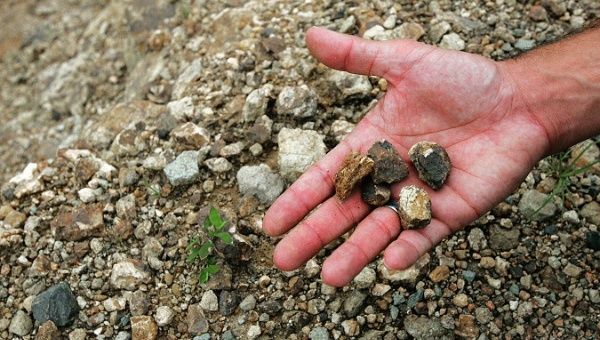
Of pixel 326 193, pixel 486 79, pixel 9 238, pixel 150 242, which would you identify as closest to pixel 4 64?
pixel 9 238

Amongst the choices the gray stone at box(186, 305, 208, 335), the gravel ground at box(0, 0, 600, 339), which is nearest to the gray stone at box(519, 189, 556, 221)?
the gravel ground at box(0, 0, 600, 339)

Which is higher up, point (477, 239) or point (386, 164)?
point (386, 164)

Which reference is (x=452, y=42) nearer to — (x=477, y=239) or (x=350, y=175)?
(x=477, y=239)

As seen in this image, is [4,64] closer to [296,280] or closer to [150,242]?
[150,242]

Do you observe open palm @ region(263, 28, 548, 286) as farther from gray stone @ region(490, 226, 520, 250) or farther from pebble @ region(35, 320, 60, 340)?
pebble @ region(35, 320, 60, 340)

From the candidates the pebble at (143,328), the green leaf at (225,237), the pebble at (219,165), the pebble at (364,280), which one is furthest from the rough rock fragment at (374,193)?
the pebble at (143,328)

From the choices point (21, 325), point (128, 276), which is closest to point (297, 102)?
point (128, 276)

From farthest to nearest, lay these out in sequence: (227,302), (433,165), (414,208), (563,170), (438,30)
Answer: (438,30) < (563,170) < (227,302) < (433,165) < (414,208)

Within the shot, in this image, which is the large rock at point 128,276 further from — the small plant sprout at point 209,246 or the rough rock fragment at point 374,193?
the rough rock fragment at point 374,193
